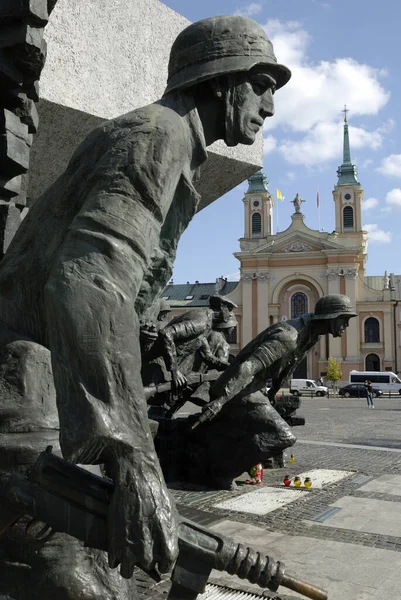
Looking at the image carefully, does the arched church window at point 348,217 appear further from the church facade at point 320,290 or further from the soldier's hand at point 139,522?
the soldier's hand at point 139,522

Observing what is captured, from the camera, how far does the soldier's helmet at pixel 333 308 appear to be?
6.08 meters

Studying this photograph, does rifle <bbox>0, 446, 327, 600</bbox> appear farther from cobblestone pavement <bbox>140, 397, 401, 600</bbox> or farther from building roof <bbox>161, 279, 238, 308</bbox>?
building roof <bbox>161, 279, 238, 308</bbox>

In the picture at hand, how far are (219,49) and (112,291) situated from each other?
728mm

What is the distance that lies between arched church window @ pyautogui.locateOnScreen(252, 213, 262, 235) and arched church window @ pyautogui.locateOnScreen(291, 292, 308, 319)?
9820mm

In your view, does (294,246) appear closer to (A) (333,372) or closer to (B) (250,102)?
(A) (333,372)

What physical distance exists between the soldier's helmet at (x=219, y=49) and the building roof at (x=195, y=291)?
5859 cm

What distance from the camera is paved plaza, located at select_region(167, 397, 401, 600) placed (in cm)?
313

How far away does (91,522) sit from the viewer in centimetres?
128

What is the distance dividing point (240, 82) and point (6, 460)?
1.09 meters

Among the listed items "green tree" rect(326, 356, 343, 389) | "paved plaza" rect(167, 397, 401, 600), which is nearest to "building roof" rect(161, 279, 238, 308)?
"green tree" rect(326, 356, 343, 389)

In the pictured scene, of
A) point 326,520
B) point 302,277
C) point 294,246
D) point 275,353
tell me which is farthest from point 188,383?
point 294,246

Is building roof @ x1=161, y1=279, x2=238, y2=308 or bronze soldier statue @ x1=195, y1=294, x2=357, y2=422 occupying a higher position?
building roof @ x1=161, y1=279, x2=238, y2=308

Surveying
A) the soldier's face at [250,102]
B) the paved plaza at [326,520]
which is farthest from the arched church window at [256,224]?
the soldier's face at [250,102]

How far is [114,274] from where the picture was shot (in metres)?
1.28
